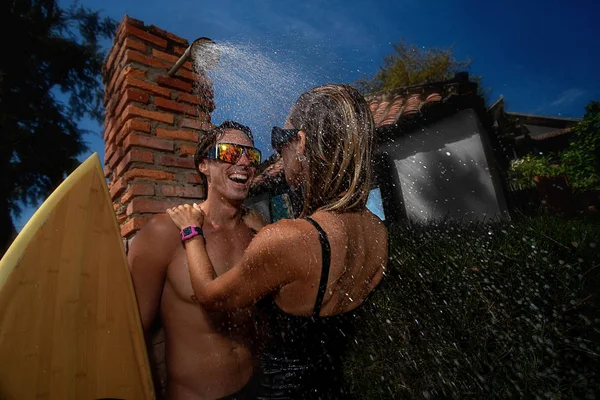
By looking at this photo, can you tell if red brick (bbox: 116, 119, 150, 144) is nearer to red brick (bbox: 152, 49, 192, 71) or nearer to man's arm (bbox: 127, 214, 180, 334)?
red brick (bbox: 152, 49, 192, 71)

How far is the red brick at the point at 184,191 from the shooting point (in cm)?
256

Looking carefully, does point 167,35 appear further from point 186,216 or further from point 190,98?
point 186,216

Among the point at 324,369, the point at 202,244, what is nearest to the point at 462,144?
the point at 324,369

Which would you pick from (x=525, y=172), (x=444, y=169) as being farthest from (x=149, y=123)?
(x=525, y=172)

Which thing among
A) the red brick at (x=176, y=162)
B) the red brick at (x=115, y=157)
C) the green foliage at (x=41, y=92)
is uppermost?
the green foliage at (x=41, y=92)

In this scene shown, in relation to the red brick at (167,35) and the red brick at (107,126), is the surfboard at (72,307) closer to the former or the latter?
the red brick at (107,126)

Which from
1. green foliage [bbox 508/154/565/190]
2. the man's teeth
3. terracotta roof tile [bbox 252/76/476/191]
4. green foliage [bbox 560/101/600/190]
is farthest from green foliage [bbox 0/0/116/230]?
green foliage [bbox 560/101/600/190]

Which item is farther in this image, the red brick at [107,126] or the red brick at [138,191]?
the red brick at [107,126]

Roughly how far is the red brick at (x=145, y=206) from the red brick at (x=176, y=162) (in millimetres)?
286

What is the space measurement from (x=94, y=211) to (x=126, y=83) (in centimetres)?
114

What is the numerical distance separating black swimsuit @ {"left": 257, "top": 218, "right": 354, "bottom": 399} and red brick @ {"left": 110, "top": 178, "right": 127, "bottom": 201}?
132 cm

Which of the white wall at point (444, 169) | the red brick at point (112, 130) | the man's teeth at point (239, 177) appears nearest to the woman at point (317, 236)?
the man's teeth at point (239, 177)

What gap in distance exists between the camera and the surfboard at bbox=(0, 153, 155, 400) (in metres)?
1.53

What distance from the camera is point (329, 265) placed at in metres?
1.46
